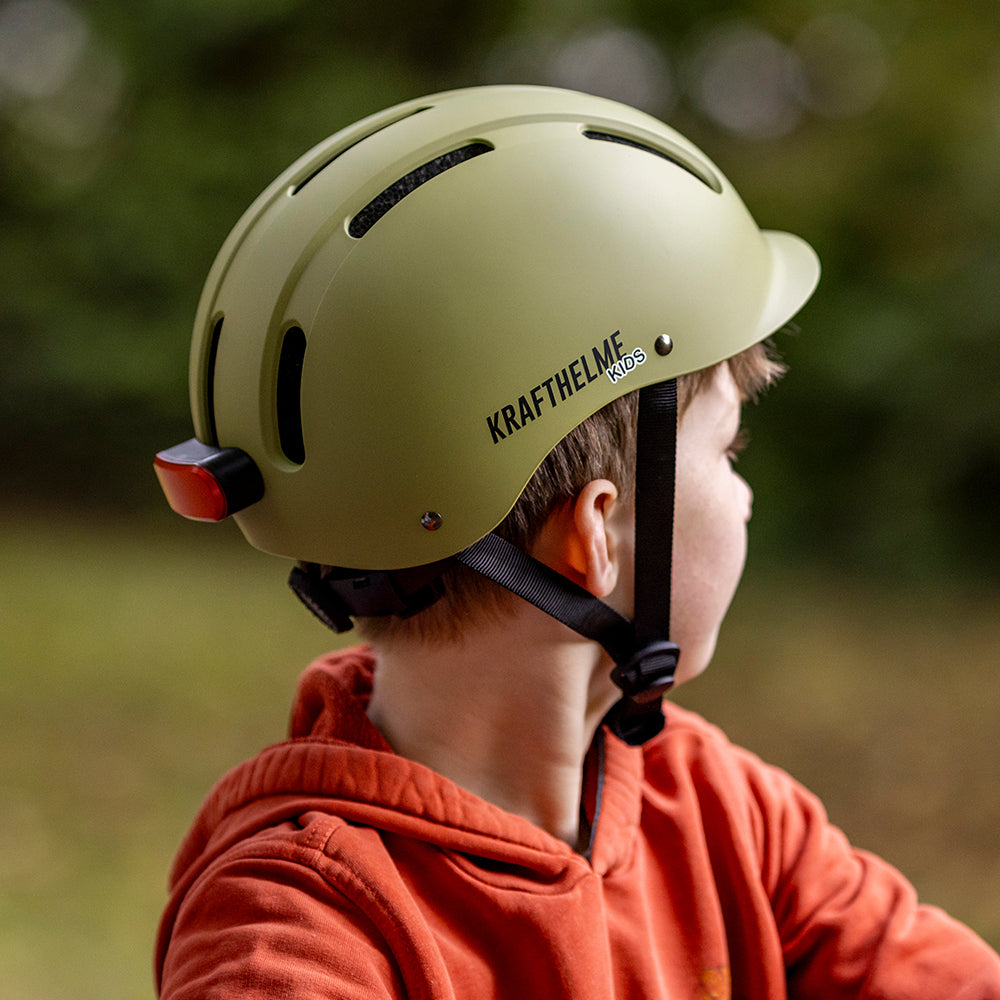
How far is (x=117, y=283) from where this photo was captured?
15.7ft

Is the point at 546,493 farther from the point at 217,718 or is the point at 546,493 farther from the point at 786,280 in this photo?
the point at 217,718

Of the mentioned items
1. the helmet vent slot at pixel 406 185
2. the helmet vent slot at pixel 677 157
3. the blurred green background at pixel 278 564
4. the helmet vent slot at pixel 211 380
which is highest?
the blurred green background at pixel 278 564

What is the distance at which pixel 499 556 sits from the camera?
1.21m

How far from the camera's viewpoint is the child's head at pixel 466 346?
113 cm

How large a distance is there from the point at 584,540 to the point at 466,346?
10.2 inches

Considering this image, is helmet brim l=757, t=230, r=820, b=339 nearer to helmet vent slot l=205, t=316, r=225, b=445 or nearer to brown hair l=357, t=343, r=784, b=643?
brown hair l=357, t=343, r=784, b=643

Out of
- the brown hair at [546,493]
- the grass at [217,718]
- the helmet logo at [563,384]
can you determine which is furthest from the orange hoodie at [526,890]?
the grass at [217,718]

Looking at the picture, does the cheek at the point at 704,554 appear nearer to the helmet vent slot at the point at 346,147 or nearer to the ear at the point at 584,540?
the ear at the point at 584,540

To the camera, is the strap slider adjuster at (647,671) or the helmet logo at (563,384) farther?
the strap slider adjuster at (647,671)

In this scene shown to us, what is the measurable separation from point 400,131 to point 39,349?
4069mm

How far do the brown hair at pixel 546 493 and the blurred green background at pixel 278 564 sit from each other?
165cm

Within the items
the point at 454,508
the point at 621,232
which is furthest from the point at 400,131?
the point at 454,508

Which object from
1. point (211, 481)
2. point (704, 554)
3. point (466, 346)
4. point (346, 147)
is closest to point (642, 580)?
point (704, 554)

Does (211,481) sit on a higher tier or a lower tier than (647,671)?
higher
